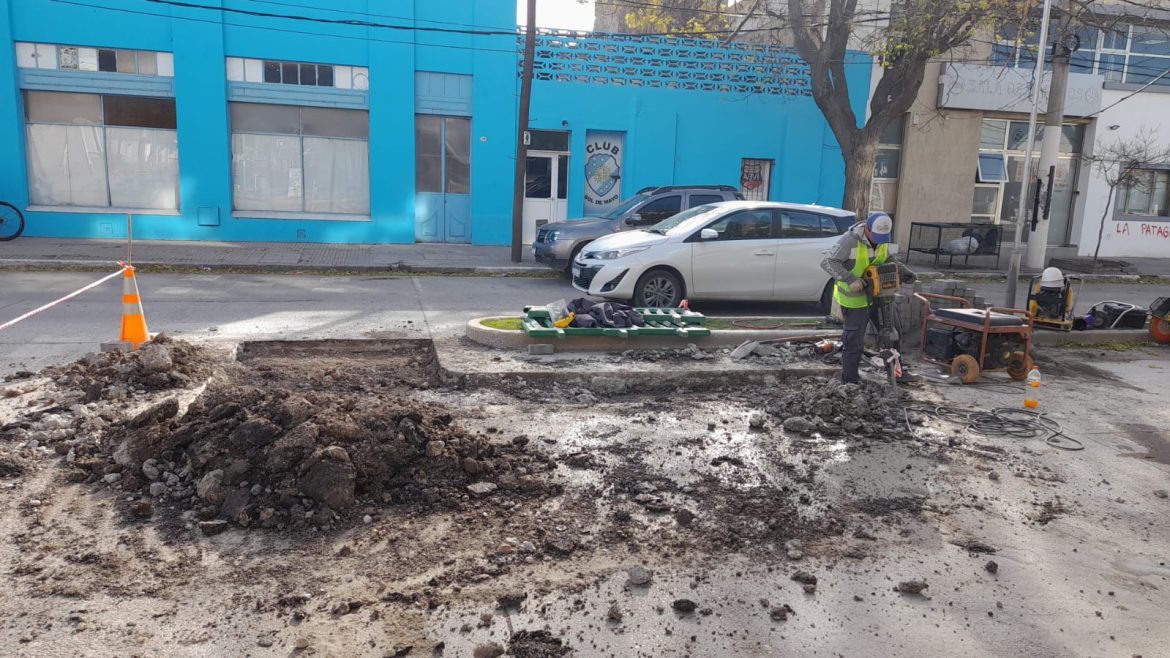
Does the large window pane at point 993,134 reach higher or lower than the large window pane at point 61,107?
higher

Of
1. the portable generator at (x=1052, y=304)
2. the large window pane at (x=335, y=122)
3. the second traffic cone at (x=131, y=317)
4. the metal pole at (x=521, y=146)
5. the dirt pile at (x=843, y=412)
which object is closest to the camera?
→ the dirt pile at (x=843, y=412)

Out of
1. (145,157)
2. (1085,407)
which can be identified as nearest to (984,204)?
(1085,407)

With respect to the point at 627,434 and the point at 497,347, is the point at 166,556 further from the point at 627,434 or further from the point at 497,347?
the point at 497,347

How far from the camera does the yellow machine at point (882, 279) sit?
7.54 metres

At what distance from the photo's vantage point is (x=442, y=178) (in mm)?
20578

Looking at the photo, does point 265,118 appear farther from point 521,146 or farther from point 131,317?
point 131,317

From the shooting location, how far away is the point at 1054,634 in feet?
12.5

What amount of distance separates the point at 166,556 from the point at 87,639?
2.36 ft

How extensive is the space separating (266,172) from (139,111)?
9.55ft

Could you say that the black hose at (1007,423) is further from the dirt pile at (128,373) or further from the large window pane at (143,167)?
the large window pane at (143,167)

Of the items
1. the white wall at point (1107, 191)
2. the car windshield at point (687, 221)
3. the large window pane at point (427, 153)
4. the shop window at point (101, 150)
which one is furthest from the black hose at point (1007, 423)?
the white wall at point (1107, 191)

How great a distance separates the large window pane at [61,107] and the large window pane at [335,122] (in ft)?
14.5

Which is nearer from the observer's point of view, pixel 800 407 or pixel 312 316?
pixel 800 407

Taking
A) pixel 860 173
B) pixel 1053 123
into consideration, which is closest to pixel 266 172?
pixel 860 173
